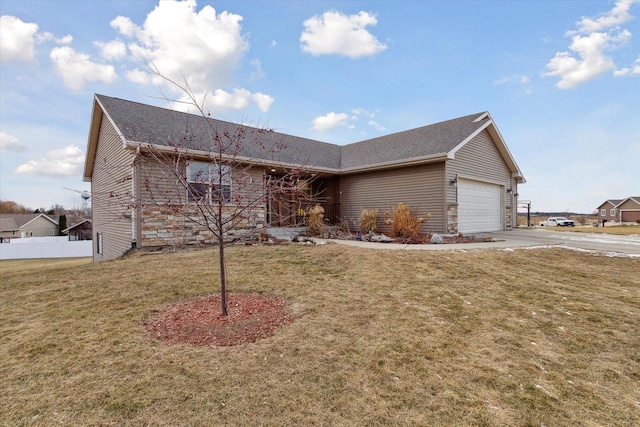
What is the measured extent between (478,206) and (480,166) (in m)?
1.76

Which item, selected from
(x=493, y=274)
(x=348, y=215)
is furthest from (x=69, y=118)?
(x=493, y=274)

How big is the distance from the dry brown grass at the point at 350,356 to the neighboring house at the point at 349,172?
454 cm

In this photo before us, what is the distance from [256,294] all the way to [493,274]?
4.56m

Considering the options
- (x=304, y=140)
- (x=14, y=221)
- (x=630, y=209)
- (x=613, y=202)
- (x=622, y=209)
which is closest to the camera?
(x=304, y=140)

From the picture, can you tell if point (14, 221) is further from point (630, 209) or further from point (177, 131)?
point (630, 209)

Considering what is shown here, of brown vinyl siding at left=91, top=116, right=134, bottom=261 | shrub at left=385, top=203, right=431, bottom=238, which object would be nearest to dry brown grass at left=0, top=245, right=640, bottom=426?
brown vinyl siding at left=91, top=116, right=134, bottom=261

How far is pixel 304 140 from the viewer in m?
16.8

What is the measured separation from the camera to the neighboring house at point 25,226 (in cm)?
4234

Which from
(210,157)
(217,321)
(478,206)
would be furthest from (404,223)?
(217,321)

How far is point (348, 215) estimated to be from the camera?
1484 centimetres

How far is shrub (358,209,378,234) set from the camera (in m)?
12.6

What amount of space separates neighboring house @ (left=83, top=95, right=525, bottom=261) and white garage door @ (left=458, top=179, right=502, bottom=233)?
0.15 feet

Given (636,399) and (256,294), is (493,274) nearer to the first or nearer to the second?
(636,399)

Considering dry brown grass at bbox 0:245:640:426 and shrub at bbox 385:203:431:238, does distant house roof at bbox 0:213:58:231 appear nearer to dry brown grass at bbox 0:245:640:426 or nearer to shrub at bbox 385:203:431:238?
dry brown grass at bbox 0:245:640:426
